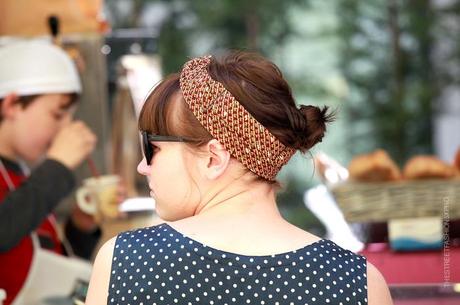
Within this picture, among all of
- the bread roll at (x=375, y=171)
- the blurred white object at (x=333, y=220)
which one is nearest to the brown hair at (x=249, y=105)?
the blurred white object at (x=333, y=220)

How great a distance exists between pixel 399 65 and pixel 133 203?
9.17ft

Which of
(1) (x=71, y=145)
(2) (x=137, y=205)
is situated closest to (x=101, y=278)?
(1) (x=71, y=145)

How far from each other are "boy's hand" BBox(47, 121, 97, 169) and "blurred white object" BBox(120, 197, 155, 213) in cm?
51

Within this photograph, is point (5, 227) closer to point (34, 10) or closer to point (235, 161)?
point (34, 10)

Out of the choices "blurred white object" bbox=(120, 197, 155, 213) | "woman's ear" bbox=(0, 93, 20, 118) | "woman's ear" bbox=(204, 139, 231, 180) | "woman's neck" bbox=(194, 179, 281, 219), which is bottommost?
"blurred white object" bbox=(120, 197, 155, 213)

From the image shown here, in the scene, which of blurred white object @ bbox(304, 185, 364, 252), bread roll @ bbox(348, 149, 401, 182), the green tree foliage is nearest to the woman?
blurred white object @ bbox(304, 185, 364, 252)

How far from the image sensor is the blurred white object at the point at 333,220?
243cm

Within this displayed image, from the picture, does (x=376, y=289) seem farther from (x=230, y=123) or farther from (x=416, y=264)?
(x=416, y=264)

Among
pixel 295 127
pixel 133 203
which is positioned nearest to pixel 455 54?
pixel 133 203

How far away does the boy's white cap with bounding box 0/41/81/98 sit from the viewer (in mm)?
2875

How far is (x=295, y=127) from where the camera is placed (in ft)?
4.92

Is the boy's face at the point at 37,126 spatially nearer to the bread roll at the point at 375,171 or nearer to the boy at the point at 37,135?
the boy at the point at 37,135

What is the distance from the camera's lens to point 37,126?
9.44ft

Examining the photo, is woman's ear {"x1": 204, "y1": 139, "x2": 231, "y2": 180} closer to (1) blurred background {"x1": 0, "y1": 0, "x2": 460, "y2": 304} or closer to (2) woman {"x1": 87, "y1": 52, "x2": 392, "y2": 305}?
(2) woman {"x1": 87, "y1": 52, "x2": 392, "y2": 305}
